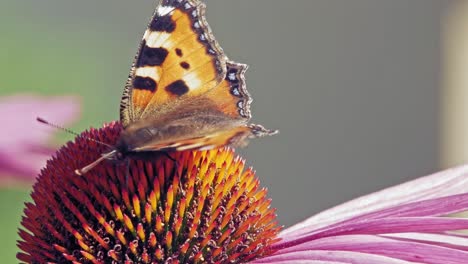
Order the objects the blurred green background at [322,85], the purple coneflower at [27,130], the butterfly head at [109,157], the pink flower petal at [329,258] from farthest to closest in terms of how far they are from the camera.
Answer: the blurred green background at [322,85] → the purple coneflower at [27,130] → the butterfly head at [109,157] → the pink flower petal at [329,258]

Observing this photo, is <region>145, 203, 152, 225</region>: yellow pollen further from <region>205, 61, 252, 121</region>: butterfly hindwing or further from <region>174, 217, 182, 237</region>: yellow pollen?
<region>205, 61, 252, 121</region>: butterfly hindwing

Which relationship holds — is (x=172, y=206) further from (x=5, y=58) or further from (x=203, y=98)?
(x=5, y=58)

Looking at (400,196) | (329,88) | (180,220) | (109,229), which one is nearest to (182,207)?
(180,220)

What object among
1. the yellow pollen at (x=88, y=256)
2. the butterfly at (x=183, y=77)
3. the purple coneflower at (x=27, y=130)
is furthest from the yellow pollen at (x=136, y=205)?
the purple coneflower at (x=27, y=130)

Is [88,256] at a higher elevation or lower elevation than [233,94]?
lower

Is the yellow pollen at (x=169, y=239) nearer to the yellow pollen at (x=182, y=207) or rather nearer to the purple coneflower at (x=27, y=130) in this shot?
the yellow pollen at (x=182, y=207)

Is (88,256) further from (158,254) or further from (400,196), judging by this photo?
(400,196)
